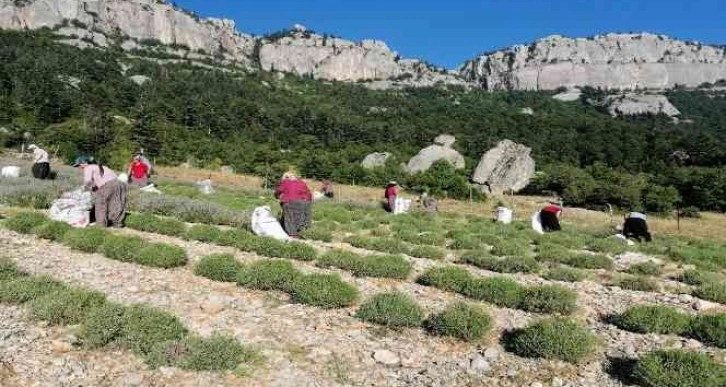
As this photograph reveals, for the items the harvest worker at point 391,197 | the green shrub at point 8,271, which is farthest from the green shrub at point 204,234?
the harvest worker at point 391,197

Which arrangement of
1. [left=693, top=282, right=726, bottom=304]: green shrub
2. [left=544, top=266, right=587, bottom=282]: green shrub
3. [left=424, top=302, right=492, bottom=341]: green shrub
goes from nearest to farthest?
[left=424, top=302, right=492, bottom=341]: green shrub → [left=693, top=282, right=726, bottom=304]: green shrub → [left=544, top=266, right=587, bottom=282]: green shrub

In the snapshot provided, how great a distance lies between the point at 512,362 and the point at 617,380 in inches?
40.5

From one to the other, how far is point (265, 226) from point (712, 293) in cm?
870

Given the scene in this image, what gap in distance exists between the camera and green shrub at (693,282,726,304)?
889cm

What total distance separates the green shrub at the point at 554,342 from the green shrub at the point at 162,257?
576 cm

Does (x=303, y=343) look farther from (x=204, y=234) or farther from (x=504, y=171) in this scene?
(x=504, y=171)

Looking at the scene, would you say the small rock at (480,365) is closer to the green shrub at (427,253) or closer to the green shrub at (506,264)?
the green shrub at (506,264)

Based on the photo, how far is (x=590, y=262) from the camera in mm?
11828

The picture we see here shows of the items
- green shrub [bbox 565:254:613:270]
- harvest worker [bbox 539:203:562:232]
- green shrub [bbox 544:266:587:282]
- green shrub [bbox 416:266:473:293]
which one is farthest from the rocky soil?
harvest worker [bbox 539:203:562:232]

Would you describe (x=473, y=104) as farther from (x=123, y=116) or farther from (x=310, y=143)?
(x=123, y=116)

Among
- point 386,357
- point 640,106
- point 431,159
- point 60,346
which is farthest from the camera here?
point 640,106

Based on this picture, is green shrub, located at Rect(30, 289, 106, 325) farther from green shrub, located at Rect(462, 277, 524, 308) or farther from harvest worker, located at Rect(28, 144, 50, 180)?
harvest worker, located at Rect(28, 144, 50, 180)

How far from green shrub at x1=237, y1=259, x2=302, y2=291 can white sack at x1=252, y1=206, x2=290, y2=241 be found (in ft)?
12.1

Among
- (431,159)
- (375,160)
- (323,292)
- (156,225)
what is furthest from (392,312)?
(375,160)
